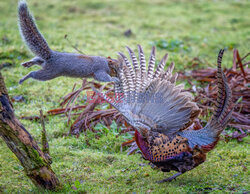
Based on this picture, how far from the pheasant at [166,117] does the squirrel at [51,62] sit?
13.5 inches

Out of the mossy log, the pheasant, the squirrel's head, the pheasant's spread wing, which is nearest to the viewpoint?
the mossy log

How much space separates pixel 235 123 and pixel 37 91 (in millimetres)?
3444

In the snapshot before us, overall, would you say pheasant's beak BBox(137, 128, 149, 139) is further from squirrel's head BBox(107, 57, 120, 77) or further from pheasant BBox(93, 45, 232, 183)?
squirrel's head BBox(107, 57, 120, 77)

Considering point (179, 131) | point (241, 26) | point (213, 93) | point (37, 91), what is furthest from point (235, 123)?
point (241, 26)

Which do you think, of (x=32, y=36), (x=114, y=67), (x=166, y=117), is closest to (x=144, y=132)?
(x=166, y=117)

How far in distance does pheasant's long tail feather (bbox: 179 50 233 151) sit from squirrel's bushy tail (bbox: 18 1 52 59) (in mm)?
1659

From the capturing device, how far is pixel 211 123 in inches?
137

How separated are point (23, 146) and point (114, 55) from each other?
3166mm

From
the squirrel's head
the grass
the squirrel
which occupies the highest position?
the squirrel

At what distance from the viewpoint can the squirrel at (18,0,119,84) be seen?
3.06m

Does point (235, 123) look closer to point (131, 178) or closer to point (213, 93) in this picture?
point (213, 93)

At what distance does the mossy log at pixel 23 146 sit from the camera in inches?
111

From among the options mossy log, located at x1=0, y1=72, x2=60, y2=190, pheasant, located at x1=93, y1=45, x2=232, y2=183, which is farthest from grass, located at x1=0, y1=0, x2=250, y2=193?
pheasant, located at x1=93, y1=45, x2=232, y2=183

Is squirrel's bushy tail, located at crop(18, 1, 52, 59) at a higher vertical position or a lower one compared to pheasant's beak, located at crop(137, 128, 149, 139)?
higher
